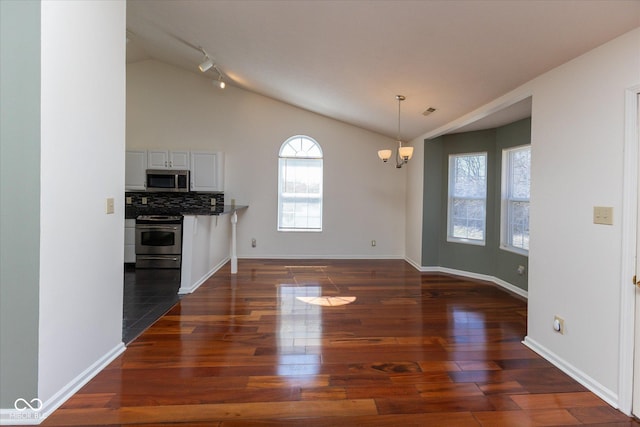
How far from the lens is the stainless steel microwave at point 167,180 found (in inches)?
227

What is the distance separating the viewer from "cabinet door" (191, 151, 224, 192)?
232 inches

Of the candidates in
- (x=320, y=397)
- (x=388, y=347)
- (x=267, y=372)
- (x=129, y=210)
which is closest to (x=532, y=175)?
(x=388, y=347)

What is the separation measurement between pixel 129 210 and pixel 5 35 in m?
4.55

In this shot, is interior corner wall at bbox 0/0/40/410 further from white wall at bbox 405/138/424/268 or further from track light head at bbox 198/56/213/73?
white wall at bbox 405/138/424/268

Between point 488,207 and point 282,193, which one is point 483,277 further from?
point 282,193

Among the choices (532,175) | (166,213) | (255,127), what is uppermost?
(255,127)

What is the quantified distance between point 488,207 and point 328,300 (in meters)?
2.89

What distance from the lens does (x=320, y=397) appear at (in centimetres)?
199

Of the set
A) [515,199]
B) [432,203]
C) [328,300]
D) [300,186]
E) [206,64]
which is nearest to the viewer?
[328,300]

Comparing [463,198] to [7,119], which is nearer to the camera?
[7,119]

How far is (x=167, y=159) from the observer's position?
585 cm

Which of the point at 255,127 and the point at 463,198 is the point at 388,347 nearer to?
the point at 463,198

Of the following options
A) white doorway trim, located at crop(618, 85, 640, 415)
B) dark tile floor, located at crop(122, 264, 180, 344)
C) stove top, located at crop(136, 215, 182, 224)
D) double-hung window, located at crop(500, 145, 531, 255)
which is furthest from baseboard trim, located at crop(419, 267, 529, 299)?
stove top, located at crop(136, 215, 182, 224)

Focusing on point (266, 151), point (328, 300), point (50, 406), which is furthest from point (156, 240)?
point (50, 406)
